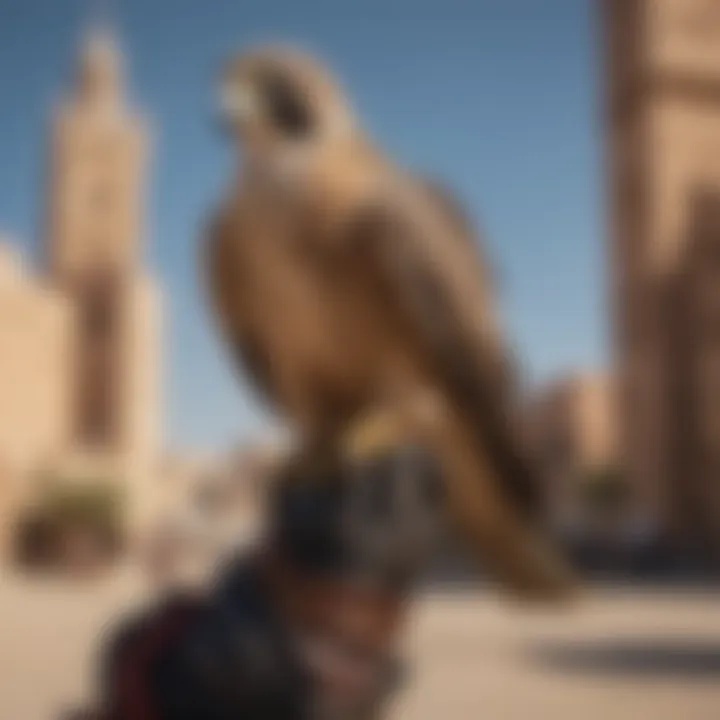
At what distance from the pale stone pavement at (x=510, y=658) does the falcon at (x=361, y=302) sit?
212 millimetres

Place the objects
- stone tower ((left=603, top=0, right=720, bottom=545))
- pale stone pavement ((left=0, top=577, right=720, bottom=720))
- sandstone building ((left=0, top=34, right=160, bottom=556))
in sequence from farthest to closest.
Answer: sandstone building ((left=0, top=34, right=160, bottom=556)) → stone tower ((left=603, top=0, right=720, bottom=545)) → pale stone pavement ((left=0, top=577, right=720, bottom=720))

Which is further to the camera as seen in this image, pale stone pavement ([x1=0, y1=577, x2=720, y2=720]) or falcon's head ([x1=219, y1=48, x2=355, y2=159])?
pale stone pavement ([x1=0, y1=577, x2=720, y2=720])

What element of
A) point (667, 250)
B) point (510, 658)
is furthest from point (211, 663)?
point (667, 250)

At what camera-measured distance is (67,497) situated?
12914 millimetres

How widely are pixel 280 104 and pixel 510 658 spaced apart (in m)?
5.40

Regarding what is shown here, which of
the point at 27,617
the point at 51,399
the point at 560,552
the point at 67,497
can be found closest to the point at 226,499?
the point at 51,399

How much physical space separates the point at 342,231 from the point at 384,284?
9cm

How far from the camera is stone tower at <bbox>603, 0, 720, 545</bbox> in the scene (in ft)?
58.4

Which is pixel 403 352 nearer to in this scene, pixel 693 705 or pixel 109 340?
pixel 693 705

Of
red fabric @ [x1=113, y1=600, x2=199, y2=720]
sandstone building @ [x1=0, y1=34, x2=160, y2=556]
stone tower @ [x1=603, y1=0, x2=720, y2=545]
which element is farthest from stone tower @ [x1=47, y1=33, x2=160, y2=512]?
red fabric @ [x1=113, y1=600, x2=199, y2=720]

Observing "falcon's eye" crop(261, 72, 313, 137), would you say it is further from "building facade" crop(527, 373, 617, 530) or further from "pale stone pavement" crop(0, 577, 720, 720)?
"building facade" crop(527, 373, 617, 530)

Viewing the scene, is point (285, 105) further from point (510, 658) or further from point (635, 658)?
point (635, 658)

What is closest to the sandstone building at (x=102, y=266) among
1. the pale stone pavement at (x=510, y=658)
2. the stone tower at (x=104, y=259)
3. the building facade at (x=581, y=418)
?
the stone tower at (x=104, y=259)

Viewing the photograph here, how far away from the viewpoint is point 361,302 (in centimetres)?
156
